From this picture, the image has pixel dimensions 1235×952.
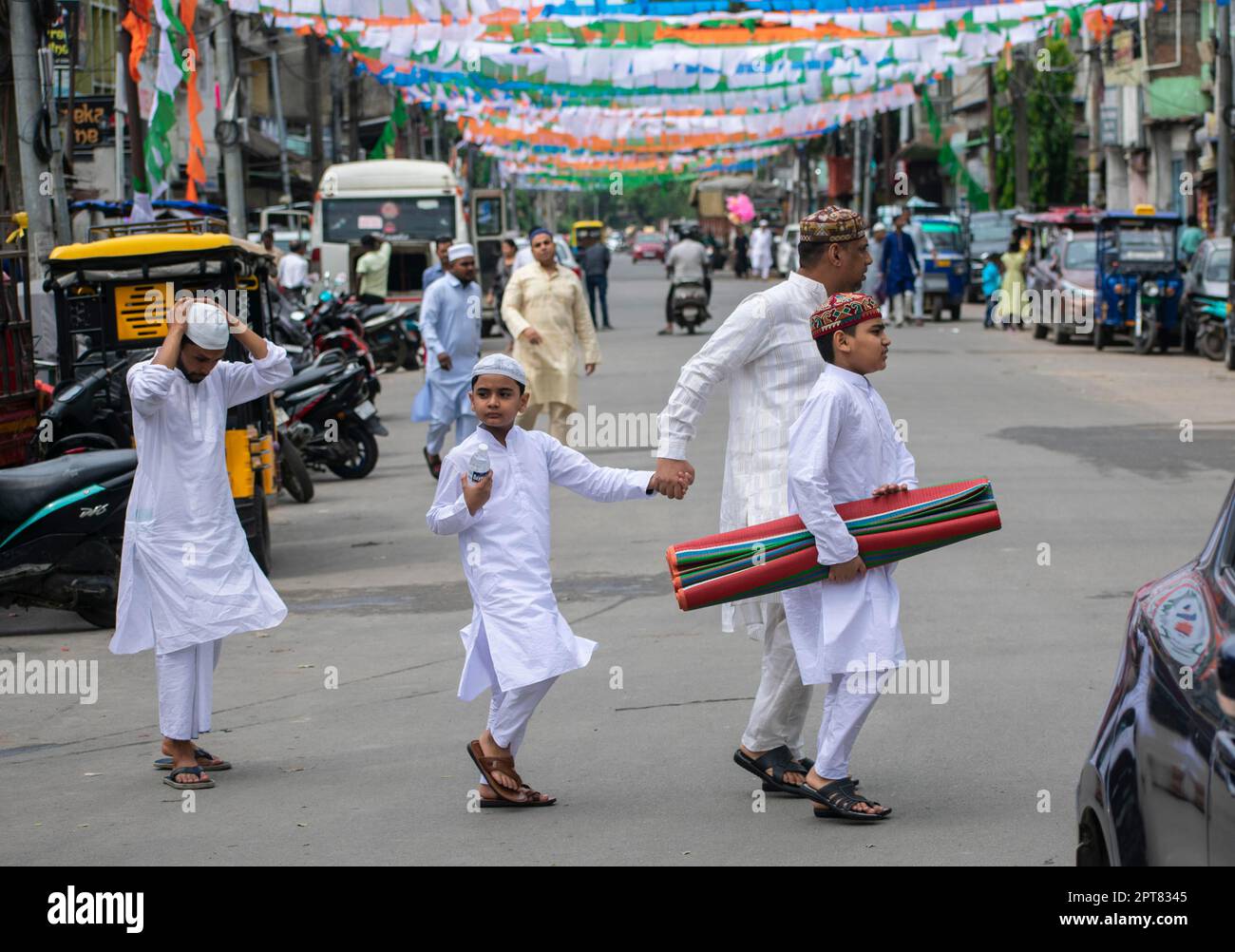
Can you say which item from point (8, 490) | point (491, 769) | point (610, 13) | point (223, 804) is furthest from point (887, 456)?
point (610, 13)

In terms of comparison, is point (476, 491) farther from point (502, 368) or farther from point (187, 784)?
point (187, 784)

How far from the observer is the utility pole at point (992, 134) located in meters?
43.8

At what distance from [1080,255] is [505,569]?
23.5m

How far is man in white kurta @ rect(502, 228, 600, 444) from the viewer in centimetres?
1331

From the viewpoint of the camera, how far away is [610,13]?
19.7 meters

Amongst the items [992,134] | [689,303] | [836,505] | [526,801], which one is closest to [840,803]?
[836,505]

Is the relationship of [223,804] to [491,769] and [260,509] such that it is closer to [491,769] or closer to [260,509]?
[491,769]

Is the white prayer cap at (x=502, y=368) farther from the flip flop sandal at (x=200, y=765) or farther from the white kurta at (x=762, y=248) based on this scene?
the white kurta at (x=762, y=248)

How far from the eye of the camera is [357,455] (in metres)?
15.1

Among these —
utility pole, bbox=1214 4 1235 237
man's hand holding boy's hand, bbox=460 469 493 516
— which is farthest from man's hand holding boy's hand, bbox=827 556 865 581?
utility pole, bbox=1214 4 1235 237

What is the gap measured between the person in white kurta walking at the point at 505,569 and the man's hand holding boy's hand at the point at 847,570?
2.42 ft

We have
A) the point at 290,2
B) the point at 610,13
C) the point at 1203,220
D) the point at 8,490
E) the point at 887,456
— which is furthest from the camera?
the point at 1203,220

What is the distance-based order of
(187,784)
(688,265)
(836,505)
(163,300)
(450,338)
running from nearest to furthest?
(836,505) < (187,784) < (163,300) < (450,338) < (688,265)
